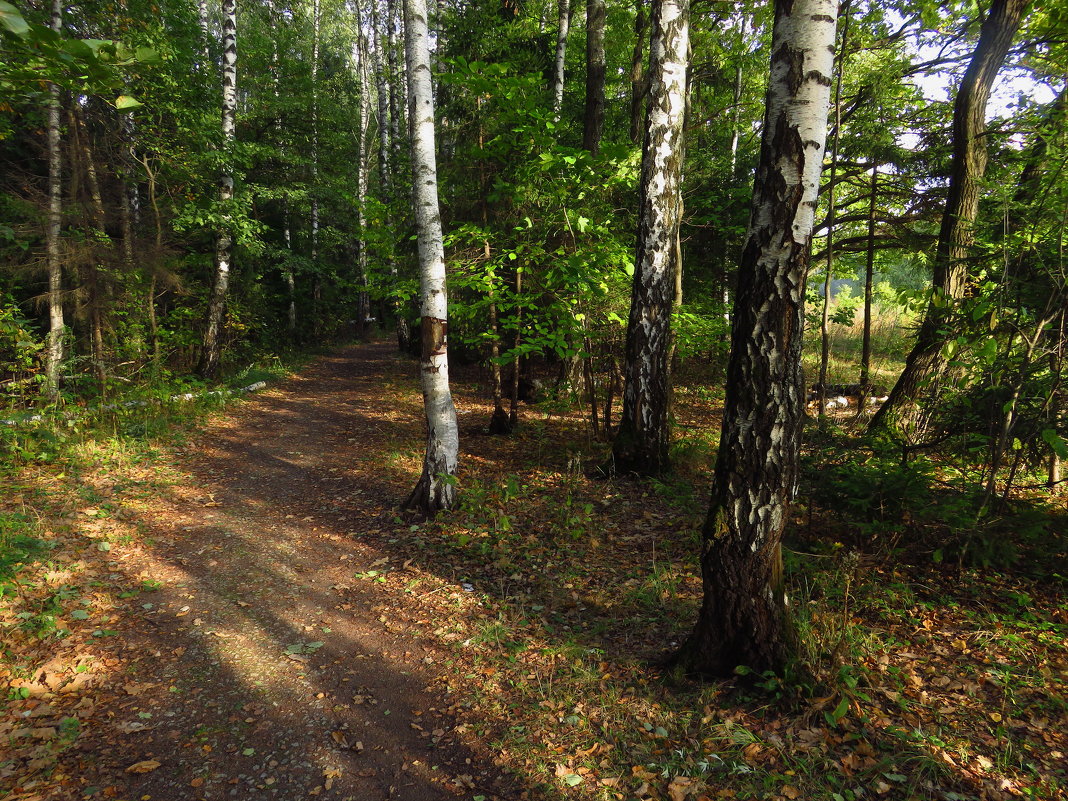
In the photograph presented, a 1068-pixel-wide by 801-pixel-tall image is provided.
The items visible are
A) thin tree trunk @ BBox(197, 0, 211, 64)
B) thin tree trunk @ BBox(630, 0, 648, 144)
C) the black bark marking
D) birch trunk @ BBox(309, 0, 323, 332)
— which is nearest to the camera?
the black bark marking

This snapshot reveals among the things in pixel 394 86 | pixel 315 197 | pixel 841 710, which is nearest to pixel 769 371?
pixel 841 710

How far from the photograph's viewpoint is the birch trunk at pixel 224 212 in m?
12.8

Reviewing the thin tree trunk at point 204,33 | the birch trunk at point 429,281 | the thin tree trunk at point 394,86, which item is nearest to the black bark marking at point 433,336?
the birch trunk at point 429,281

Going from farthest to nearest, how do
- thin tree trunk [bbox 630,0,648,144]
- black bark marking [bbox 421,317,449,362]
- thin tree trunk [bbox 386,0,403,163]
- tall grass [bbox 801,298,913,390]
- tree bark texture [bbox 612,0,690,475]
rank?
thin tree trunk [bbox 386,0,403,163]
tall grass [bbox 801,298,913,390]
thin tree trunk [bbox 630,0,648,144]
tree bark texture [bbox 612,0,690,475]
black bark marking [bbox 421,317,449,362]

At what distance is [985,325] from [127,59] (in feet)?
18.8

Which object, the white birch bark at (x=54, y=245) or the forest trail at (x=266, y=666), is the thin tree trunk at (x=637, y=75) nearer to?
the forest trail at (x=266, y=666)

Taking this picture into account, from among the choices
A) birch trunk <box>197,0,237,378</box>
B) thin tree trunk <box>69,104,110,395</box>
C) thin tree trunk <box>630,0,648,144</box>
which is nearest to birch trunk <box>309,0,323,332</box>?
birch trunk <box>197,0,237,378</box>

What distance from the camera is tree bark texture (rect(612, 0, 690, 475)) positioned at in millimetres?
6770

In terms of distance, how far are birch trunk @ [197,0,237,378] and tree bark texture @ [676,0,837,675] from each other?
491 inches

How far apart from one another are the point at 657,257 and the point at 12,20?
21.7ft

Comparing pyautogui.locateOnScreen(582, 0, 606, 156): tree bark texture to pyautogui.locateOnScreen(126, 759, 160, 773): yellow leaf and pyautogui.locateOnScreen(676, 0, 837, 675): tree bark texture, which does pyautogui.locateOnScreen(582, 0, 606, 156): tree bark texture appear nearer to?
pyautogui.locateOnScreen(676, 0, 837, 675): tree bark texture

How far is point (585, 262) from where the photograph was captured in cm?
776

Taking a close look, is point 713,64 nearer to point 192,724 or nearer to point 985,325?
point 985,325

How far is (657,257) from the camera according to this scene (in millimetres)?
7031
